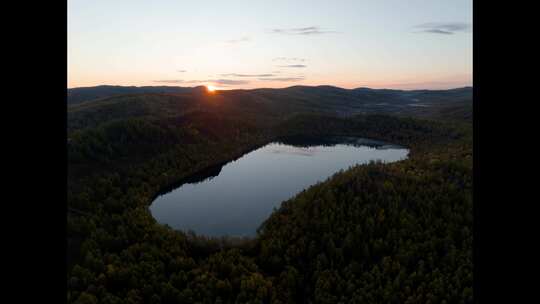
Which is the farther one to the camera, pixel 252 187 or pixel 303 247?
pixel 252 187

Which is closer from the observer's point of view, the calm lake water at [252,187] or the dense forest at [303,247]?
the dense forest at [303,247]

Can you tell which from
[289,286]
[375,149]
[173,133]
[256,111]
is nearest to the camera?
[289,286]

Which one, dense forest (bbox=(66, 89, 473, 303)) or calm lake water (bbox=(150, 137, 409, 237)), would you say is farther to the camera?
calm lake water (bbox=(150, 137, 409, 237))

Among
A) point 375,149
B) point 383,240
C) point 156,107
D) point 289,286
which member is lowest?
point 289,286
